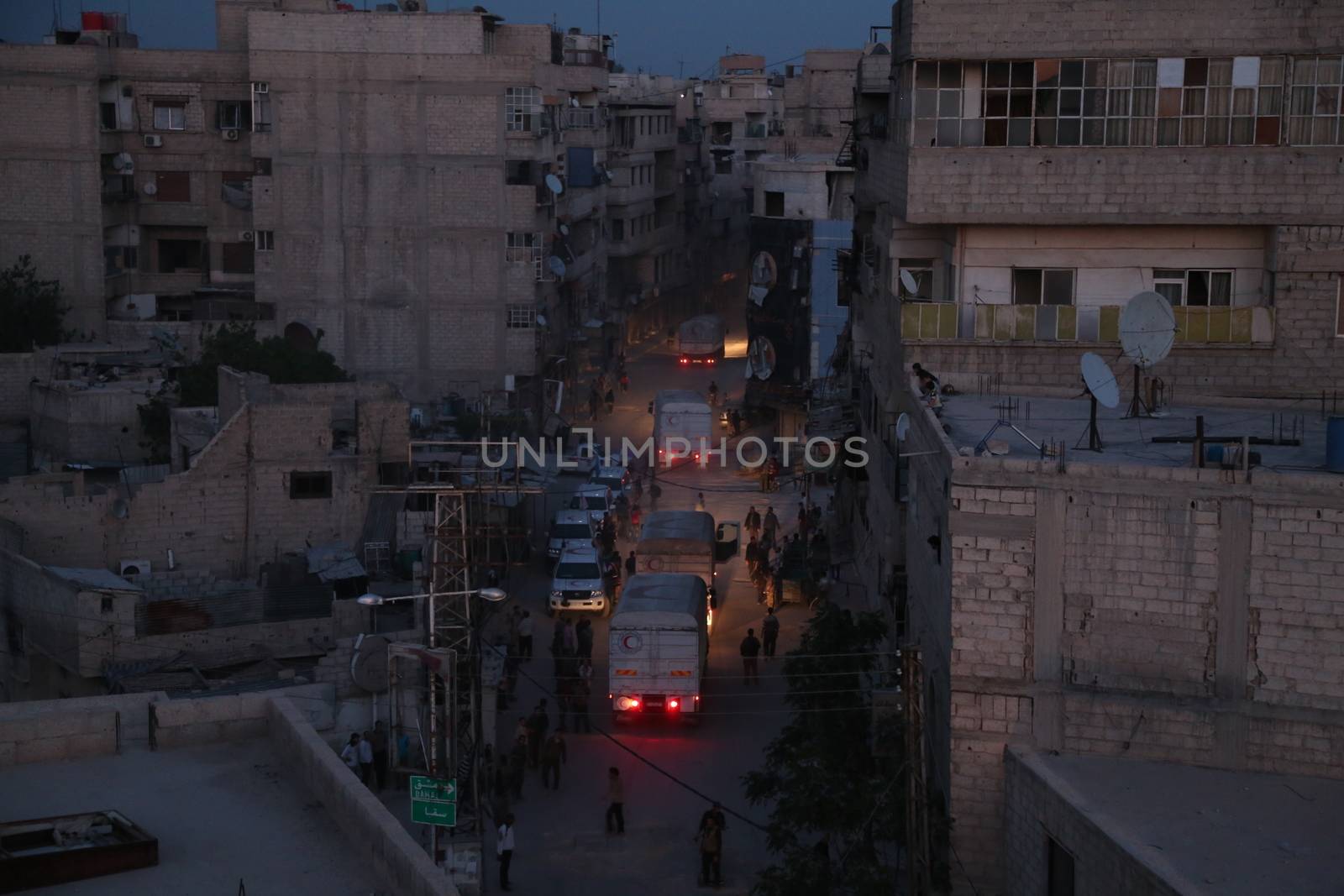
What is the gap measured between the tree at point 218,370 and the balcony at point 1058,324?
677 inches

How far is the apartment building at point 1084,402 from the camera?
12.6 m

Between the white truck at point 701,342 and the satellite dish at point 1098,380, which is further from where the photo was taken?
the white truck at point 701,342

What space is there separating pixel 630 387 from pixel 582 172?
6.97 meters

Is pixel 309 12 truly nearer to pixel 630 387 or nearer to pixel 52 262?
pixel 52 262

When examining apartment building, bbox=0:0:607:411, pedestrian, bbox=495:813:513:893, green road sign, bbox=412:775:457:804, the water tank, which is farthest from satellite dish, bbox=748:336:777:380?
the water tank

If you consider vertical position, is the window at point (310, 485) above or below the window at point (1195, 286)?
below

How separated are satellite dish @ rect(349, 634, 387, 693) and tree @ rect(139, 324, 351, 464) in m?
13.8

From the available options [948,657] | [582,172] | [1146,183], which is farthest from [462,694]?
[582,172]

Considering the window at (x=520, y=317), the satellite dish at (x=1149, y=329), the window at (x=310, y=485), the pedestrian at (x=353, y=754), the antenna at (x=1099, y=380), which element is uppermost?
the window at (x=520, y=317)

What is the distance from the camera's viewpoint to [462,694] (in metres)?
17.6

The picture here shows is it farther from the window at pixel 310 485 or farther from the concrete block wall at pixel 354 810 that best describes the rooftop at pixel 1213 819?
the window at pixel 310 485

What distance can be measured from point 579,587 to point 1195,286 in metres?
11.5

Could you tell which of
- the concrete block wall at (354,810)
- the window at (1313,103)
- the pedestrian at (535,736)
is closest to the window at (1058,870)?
the concrete block wall at (354,810)

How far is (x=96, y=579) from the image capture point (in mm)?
22734
